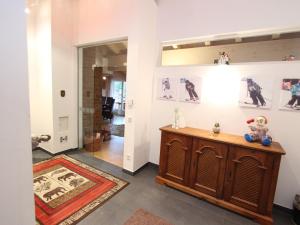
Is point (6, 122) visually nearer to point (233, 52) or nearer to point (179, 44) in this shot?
point (179, 44)

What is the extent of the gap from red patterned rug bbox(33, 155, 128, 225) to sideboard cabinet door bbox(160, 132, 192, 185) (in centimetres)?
72

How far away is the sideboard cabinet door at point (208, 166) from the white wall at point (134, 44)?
105cm

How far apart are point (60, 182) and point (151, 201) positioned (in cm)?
143

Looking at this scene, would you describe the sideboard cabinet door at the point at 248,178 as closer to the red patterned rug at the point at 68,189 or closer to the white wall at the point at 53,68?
the red patterned rug at the point at 68,189

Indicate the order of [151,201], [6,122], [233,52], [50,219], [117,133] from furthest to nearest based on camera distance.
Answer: [117,133]
[233,52]
[151,201]
[50,219]
[6,122]

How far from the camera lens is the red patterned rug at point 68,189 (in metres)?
1.98

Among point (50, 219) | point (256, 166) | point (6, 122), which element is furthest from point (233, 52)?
point (50, 219)

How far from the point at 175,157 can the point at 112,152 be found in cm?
186

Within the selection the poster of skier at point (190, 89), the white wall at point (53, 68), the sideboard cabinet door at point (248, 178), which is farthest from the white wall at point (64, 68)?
the sideboard cabinet door at point (248, 178)

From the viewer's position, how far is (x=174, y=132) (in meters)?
2.51

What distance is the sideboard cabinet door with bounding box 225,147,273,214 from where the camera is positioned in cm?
195

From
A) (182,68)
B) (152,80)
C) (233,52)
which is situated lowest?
(152,80)

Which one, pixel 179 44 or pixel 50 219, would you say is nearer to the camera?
pixel 50 219

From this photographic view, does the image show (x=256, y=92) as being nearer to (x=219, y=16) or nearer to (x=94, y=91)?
(x=219, y=16)
